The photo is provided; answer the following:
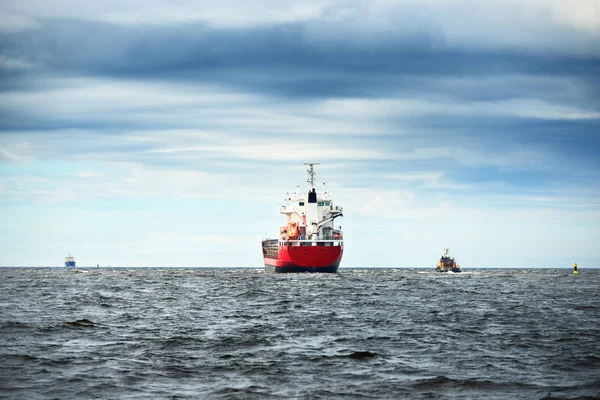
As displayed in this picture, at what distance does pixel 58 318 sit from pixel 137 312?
568 cm

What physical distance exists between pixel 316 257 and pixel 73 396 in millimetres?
94583

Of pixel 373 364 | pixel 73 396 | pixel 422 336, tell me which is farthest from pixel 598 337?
pixel 73 396

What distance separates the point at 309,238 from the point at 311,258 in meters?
9.05

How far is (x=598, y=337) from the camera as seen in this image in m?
27.5

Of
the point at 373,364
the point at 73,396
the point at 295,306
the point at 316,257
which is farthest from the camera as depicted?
the point at 316,257

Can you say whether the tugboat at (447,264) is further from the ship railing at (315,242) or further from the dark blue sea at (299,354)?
the dark blue sea at (299,354)

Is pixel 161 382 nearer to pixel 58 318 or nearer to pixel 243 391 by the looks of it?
pixel 243 391

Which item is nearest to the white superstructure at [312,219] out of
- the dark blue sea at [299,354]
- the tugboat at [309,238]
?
the tugboat at [309,238]

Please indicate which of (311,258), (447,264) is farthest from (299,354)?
(447,264)

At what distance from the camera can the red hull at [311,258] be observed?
363ft

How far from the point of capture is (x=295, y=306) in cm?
4409

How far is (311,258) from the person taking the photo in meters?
111

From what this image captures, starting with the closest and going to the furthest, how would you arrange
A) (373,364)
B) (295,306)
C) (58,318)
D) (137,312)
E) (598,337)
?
(373,364), (598,337), (58,318), (137,312), (295,306)

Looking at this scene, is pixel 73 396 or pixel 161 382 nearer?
pixel 73 396
